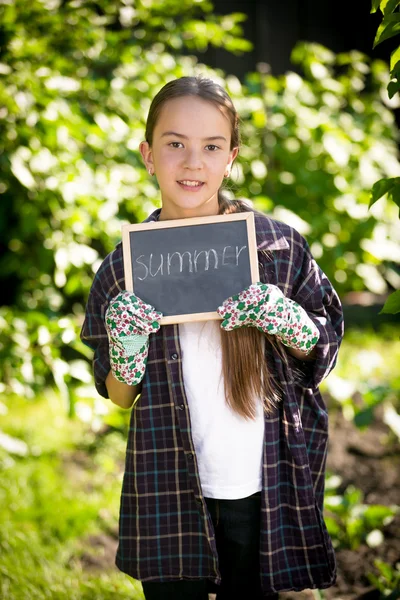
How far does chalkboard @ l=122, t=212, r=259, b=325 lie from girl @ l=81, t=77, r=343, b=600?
0.28 ft

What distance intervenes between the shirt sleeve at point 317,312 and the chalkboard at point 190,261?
18 centimetres

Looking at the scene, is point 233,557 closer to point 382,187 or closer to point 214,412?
point 214,412

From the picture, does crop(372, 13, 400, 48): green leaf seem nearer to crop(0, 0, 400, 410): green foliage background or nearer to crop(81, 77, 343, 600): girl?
crop(81, 77, 343, 600): girl

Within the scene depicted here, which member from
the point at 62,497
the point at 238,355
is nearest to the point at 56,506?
the point at 62,497

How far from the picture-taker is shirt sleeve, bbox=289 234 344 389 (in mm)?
1618

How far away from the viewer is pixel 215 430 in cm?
161

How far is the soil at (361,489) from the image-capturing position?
88.7 inches

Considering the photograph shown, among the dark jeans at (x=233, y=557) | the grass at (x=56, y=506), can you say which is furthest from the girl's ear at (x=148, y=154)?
the grass at (x=56, y=506)

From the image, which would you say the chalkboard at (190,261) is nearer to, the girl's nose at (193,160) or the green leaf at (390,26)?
the girl's nose at (193,160)

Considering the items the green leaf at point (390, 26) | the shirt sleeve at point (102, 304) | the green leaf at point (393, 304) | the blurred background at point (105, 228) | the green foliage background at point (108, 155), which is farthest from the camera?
the green foliage background at point (108, 155)

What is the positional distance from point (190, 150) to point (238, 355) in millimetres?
524

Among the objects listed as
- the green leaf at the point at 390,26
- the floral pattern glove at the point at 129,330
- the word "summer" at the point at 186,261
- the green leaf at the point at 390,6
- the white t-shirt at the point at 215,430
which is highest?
the green leaf at the point at 390,6

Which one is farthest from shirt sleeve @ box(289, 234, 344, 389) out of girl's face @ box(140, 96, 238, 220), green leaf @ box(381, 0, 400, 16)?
green leaf @ box(381, 0, 400, 16)

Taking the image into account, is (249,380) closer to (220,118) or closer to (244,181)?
(220,118)
